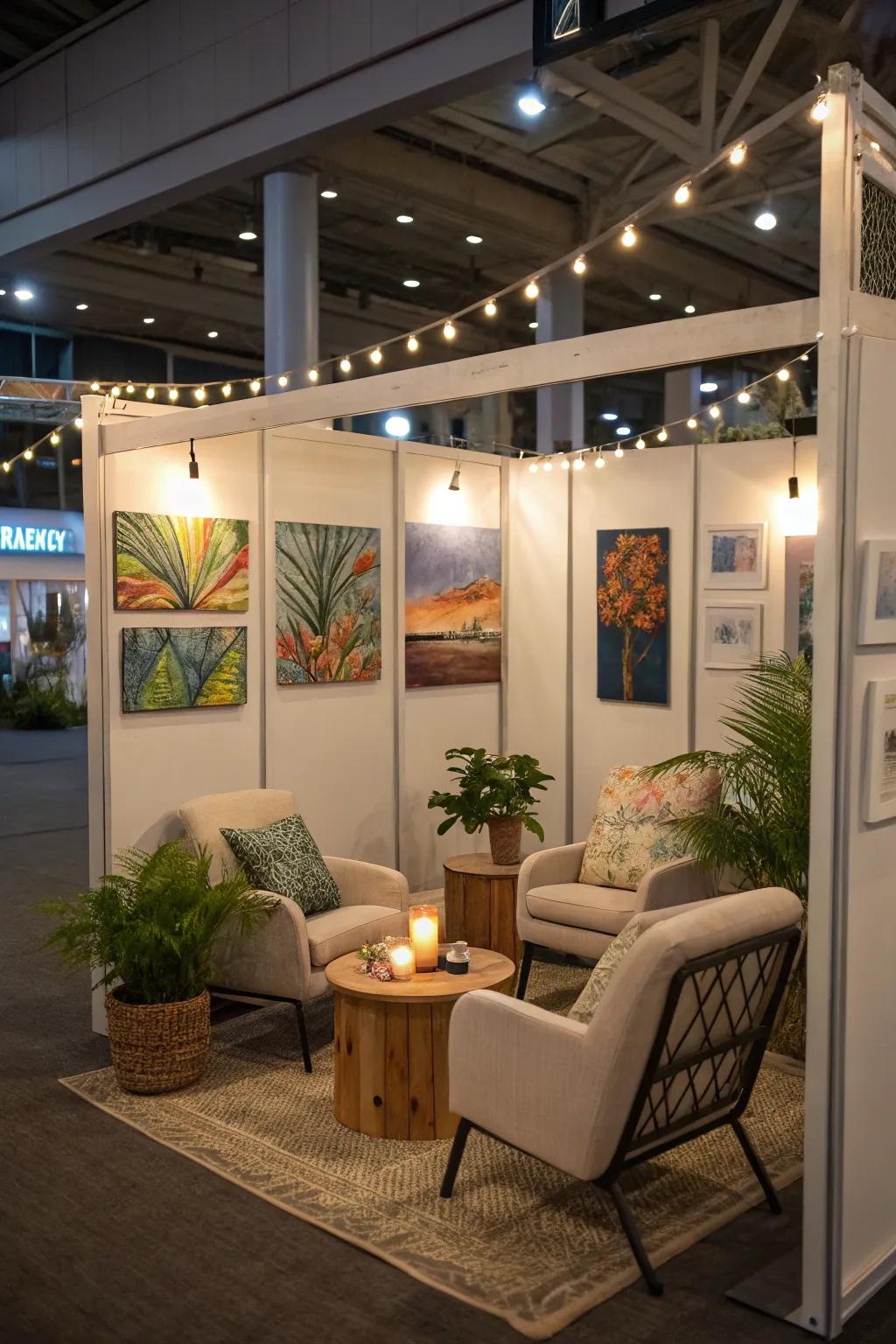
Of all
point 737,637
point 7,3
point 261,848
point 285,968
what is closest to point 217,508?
point 261,848

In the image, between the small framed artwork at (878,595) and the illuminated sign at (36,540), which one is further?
the illuminated sign at (36,540)

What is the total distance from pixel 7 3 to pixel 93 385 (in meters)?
4.33

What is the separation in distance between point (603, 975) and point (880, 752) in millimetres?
989

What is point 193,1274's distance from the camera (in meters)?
3.21

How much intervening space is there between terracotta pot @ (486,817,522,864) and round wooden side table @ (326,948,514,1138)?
6.21 feet

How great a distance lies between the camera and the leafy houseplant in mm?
4457

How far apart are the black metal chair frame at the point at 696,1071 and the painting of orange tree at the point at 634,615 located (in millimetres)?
3230

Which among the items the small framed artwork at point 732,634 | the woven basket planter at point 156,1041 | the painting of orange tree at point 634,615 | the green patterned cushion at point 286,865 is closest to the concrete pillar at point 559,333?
the painting of orange tree at point 634,615

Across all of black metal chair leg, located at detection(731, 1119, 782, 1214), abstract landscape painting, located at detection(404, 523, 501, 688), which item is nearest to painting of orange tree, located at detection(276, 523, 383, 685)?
abstract landscape painting, located at detection(404, 523, 501, 688)

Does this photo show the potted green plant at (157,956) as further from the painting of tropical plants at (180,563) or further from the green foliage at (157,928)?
the painting of tropical plants at (180,563)

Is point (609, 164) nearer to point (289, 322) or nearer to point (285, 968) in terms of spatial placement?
point (289, 322)

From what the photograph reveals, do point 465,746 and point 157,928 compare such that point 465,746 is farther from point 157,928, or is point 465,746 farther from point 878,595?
point 878,595

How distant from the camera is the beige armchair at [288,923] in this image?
182 inches

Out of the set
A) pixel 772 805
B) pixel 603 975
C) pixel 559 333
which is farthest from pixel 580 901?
pixel 559 333
